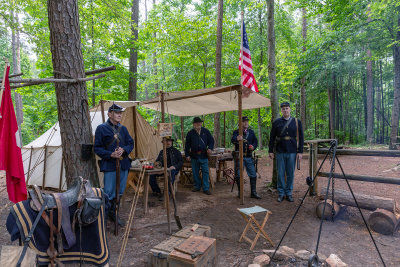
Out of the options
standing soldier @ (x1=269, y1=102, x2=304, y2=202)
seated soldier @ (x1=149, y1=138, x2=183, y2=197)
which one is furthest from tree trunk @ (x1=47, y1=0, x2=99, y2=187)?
standing soldier @ (x1=269, y1=102, x2=304, y2=202)

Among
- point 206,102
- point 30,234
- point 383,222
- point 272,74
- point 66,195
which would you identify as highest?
point 272,74

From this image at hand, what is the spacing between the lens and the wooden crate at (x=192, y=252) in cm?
219

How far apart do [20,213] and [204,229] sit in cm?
196

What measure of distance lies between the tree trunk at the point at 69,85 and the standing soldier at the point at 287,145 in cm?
349

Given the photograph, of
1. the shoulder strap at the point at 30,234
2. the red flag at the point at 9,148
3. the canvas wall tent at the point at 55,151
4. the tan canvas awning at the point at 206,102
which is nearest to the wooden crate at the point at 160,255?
the shoulder strap at the point at 30,234

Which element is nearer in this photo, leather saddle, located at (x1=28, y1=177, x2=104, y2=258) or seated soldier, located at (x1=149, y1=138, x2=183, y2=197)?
leather saddle, located at (x1=28, y1=177, x2=104, y2=258)

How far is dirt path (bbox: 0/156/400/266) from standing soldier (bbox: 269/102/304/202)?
38 centimetres

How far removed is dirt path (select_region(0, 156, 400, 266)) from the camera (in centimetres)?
287

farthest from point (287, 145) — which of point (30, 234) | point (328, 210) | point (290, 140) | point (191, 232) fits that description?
point (30, 234)

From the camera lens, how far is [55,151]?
619cm

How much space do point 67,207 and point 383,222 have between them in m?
3.99

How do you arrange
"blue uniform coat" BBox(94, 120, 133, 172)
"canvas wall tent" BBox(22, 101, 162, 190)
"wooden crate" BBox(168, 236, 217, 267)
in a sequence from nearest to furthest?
"wooden crate" BBox(168, 236, 217, 267) → "blue uniform coat" BBox(94, 120, 133, 172) → "canvas wall tent" BBox(22, 101, 162, 190)

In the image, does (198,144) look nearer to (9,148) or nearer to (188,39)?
(9,148)

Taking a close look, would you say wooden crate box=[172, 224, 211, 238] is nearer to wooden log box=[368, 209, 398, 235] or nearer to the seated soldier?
the seated soldier
